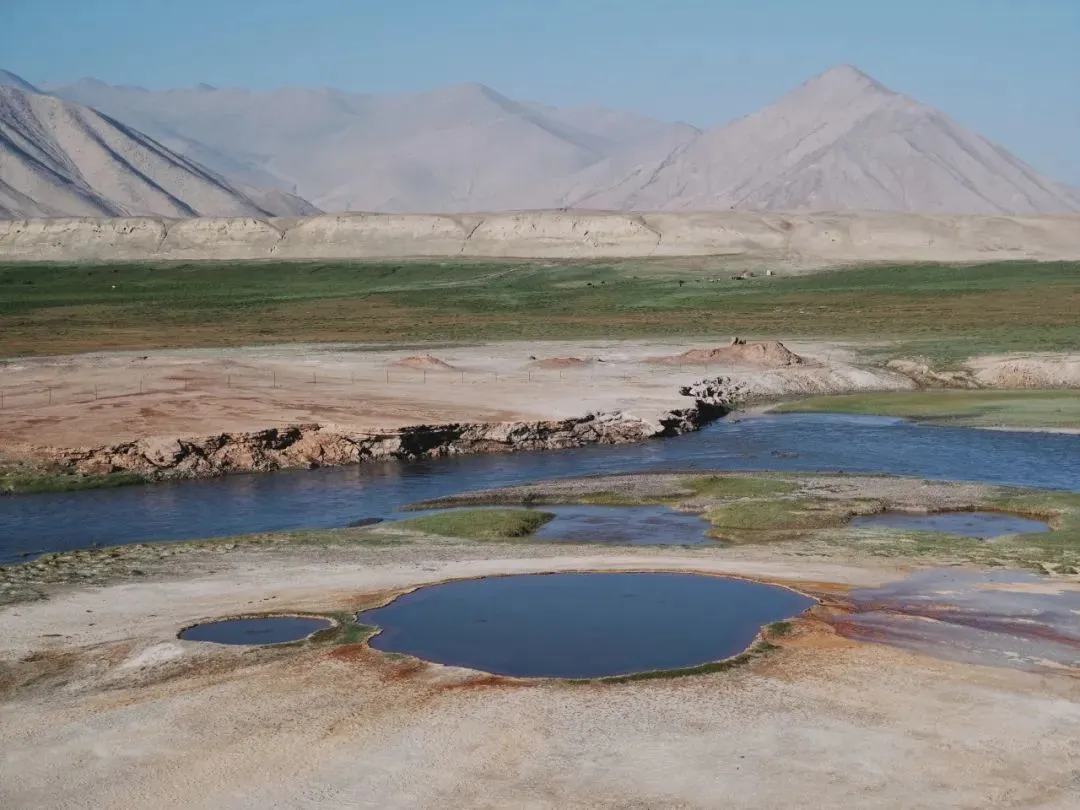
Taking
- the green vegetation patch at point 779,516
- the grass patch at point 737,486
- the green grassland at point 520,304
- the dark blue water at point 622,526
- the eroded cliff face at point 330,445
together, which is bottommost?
the dark blue water at point 622,526

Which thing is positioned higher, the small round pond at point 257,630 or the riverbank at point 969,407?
the riverbank at point 969,407

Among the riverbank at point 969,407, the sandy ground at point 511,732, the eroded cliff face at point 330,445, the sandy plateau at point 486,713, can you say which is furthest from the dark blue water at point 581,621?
the riverbank at point 969,407

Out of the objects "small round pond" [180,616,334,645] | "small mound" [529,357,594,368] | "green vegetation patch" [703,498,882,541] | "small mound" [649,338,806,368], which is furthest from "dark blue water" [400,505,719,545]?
"small mound" [649,338,806,368]

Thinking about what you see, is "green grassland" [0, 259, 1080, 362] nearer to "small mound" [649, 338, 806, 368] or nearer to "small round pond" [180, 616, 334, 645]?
"small mound" [649, 338, 806, 368]

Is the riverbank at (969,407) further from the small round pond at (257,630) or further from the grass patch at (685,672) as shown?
the small round pond at (257,630)

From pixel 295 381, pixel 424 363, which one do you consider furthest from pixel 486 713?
pixel 424 363

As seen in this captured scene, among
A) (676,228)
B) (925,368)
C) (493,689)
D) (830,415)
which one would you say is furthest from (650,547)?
(676,228)
